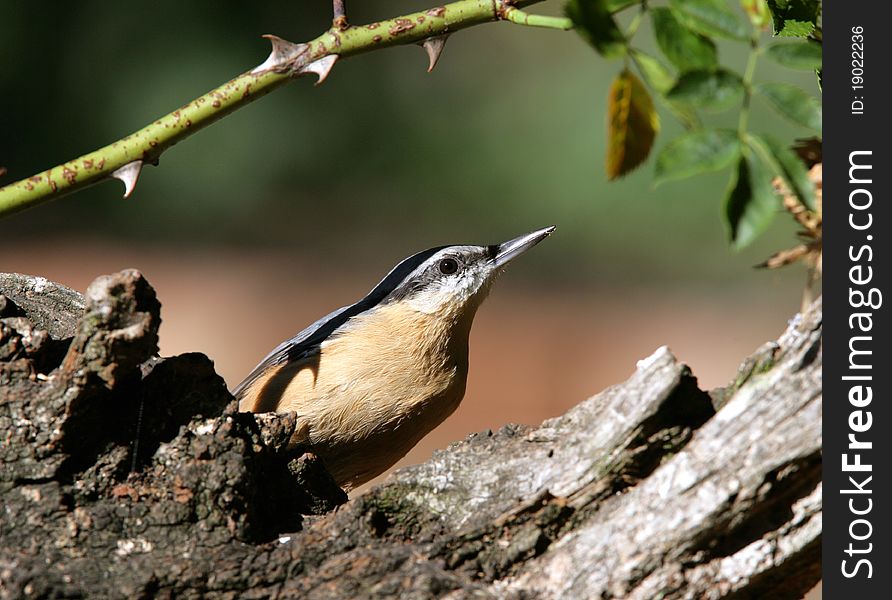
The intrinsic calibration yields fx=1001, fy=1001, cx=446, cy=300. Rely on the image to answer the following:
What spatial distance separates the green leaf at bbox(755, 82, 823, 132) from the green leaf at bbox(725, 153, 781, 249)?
158mm

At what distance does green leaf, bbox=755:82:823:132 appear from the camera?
1.81m

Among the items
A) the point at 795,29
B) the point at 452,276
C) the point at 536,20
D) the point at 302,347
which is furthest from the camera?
the point at 452,276

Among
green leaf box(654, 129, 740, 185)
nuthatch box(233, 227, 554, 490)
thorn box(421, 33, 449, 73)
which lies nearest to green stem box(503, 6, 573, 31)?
thorn box(421, 33, 449, 73)

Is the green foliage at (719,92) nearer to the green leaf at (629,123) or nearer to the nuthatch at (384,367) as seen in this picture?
the green leaf at (629,123)

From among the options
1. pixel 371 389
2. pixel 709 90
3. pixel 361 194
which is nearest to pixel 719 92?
pixel 709 90

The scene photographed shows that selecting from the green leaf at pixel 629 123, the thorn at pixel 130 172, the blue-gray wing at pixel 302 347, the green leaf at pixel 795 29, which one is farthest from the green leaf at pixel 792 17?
the blue-gray wing at pixel 302 347

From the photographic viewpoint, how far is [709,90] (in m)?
1.77

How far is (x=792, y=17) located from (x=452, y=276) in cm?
241

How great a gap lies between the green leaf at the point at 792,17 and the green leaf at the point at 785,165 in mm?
337

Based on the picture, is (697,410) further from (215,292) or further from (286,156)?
(286,156)

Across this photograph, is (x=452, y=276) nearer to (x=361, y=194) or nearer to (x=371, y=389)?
(x=371, y=389)

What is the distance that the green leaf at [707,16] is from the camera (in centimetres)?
176

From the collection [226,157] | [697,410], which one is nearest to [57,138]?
[226,157]

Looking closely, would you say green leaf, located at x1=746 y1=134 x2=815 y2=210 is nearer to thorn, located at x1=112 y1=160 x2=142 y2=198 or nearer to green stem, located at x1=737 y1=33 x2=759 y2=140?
green stem, located at x1=737 y1=33 x2=759 y2=140
